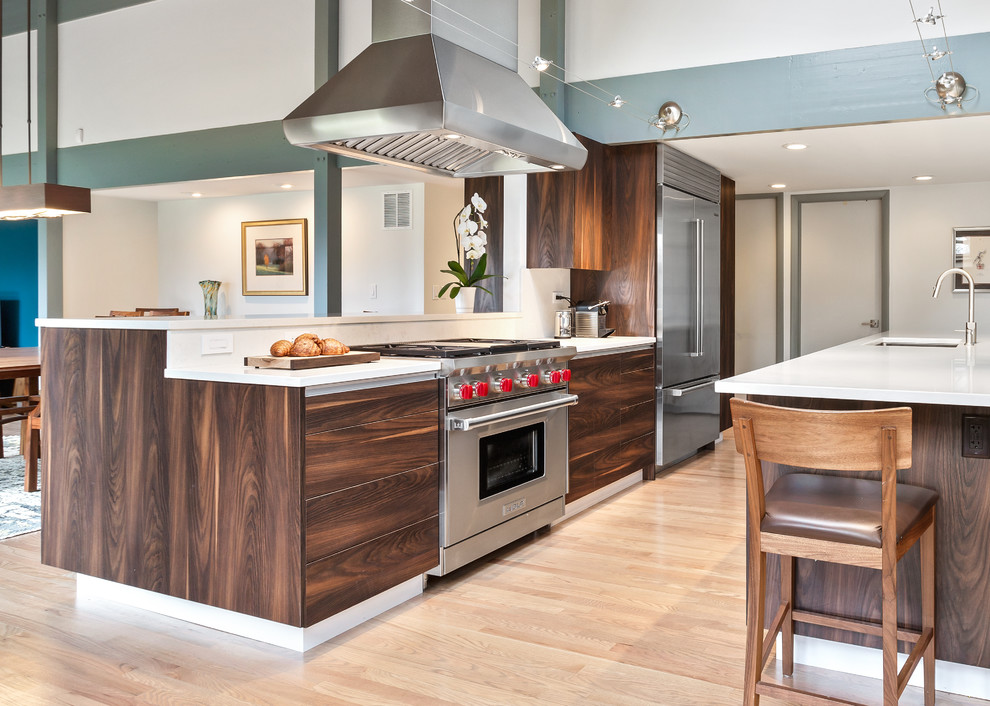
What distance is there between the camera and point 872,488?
214 cm

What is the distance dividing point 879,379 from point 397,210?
204 inches

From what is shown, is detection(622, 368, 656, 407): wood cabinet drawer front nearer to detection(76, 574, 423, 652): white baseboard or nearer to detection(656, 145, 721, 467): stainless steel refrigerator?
detection(656, 145, 721, 467): stainless steel refrigerator

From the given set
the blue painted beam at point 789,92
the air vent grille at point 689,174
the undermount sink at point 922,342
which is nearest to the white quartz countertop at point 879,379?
the undermount sink at point 922,342

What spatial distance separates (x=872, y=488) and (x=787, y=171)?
4.73 m

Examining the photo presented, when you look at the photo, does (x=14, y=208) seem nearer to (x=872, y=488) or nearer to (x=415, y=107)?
(x=415, y=107)

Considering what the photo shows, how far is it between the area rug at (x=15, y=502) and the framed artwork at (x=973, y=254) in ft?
23.4

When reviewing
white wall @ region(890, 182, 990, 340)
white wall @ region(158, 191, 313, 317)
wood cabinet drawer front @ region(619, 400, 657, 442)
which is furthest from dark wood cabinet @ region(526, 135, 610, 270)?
white wall @ region(890, 182, 990, 340)

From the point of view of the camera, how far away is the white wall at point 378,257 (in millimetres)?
6848

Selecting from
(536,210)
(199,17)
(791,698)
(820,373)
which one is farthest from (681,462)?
(199,17)

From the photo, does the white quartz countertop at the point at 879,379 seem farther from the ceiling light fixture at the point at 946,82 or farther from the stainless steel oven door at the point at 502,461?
the ceiling light fixture at the point at 946,82

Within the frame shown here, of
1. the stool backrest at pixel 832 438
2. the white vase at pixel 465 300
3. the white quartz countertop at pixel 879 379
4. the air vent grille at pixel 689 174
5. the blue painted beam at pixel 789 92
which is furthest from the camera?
the air vent grille at pixel 689 174

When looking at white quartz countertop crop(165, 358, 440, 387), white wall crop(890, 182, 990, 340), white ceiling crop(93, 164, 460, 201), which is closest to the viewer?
white quartz countertop crop(165, 358, 440, 387)

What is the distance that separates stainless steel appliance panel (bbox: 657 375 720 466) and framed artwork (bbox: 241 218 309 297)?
12.0 ft

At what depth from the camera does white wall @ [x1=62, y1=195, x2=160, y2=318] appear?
752cm
